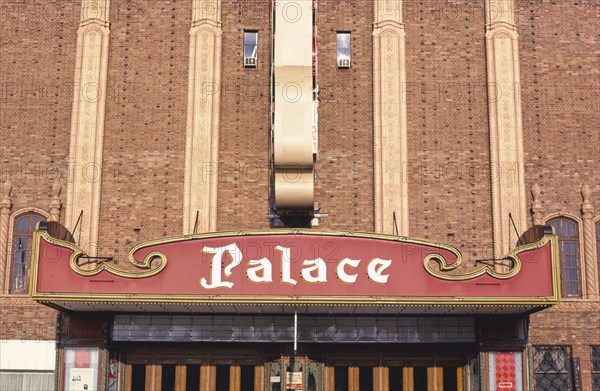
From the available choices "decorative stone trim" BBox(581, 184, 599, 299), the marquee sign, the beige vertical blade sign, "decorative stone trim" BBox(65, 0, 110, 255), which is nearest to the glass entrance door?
the marquee sign

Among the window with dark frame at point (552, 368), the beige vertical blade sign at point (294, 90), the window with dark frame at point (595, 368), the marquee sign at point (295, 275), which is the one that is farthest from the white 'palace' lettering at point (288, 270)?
the window with dark frame at point (595, 368)

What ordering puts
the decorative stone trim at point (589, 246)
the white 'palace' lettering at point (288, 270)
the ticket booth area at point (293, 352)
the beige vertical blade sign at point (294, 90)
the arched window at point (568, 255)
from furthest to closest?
the arched window at point (568, 255) → the decorative stone trim at point (589, 246) → the ticket booth area at point (293, 352) → the beige vertical blade sign at point (294, 90) → the white 'palace' lettering at point (288, 270)

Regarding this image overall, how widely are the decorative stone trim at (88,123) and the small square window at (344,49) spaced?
21.2 feet

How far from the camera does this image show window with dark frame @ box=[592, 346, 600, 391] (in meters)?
21.8

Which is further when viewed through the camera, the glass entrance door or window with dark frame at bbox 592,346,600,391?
window with dark frame at bbox 592,346,600,391

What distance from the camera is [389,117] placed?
75.1 ft

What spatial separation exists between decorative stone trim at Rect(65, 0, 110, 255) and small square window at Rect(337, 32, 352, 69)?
254 inches

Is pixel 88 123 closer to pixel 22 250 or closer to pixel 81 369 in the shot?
pixel 22 250

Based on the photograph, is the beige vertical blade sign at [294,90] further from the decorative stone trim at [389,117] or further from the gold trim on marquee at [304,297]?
the gold trim on marquee at [304,297]

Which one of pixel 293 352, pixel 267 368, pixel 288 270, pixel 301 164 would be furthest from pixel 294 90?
pixel 267 368

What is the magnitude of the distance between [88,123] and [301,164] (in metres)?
6.13

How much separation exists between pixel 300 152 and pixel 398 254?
3.76 metres

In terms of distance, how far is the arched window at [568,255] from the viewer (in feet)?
73.9

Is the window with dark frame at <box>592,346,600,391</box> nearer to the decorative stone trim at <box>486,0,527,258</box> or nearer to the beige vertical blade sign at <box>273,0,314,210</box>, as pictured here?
the decorative stone trim at <box>486,0,527,258</box>
